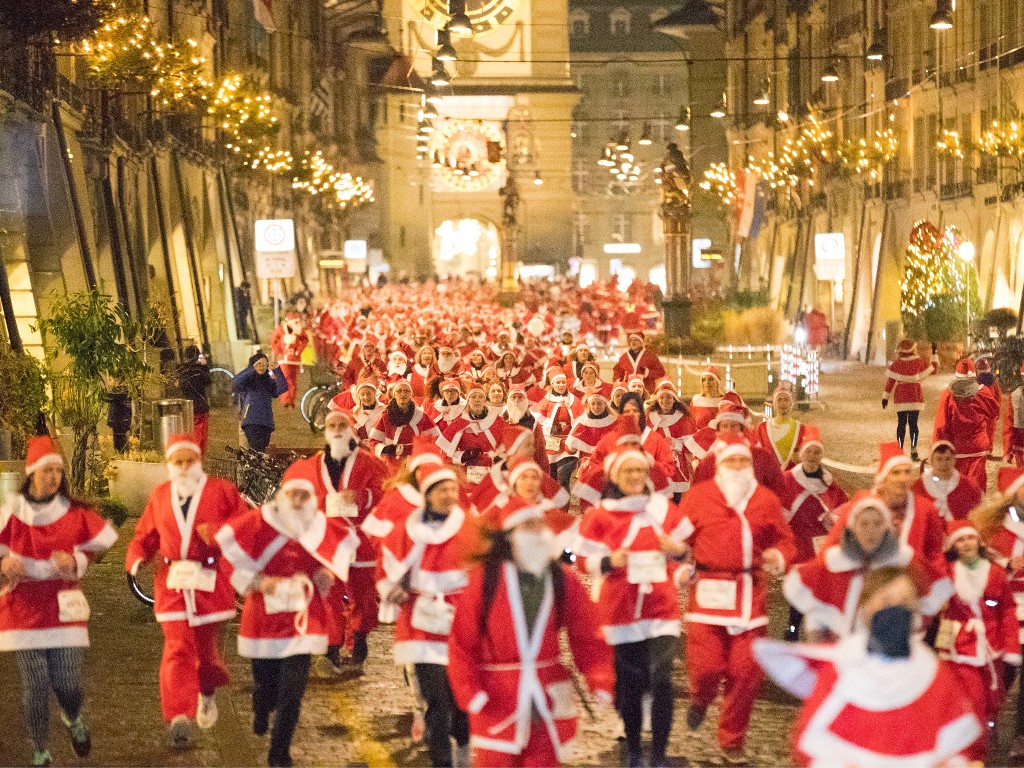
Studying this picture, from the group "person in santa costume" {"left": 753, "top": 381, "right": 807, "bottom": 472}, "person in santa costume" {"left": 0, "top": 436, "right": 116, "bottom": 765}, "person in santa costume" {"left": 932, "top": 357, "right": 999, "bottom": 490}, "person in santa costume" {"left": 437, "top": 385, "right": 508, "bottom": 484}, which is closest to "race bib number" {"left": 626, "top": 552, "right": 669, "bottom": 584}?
"person in santa costume" {"left": 0, "top": 436, "right": 116, "bottom": 765}

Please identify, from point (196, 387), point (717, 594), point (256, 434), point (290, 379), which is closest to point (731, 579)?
point (717, 594)

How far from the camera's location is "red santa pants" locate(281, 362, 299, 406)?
3252 centimetres

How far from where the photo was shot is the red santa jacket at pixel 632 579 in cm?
930

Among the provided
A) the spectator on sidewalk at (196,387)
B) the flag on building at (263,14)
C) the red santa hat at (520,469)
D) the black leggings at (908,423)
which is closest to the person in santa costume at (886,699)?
the red santa hat at (520,469)

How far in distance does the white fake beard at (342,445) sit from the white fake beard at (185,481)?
178 cm

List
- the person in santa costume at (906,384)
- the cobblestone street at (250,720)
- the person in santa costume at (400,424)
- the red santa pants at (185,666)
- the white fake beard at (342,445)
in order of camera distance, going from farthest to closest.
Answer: the person in santa costume at (906,384) → the person in santa costume at (400,424) → the white fake beard at (342,445) → the red santa pants at (185,666) → the cobblestone street at (250,720)

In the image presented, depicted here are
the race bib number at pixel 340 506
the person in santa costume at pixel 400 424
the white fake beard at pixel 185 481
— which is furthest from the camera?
the person in santa costume at pixel 400 424

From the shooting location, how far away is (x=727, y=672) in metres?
9.69

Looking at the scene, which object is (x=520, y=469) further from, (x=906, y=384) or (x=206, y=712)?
(x=906, y=384)

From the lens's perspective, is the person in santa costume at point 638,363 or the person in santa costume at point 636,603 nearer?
the person in santa costume at point 636,603

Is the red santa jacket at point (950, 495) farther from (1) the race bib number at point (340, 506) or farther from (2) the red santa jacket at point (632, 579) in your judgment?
(1) the race bib number at point (340, 506)

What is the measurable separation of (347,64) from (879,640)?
8979 cm

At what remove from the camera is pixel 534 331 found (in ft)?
137

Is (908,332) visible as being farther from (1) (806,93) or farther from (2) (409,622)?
(2) (409,622)
